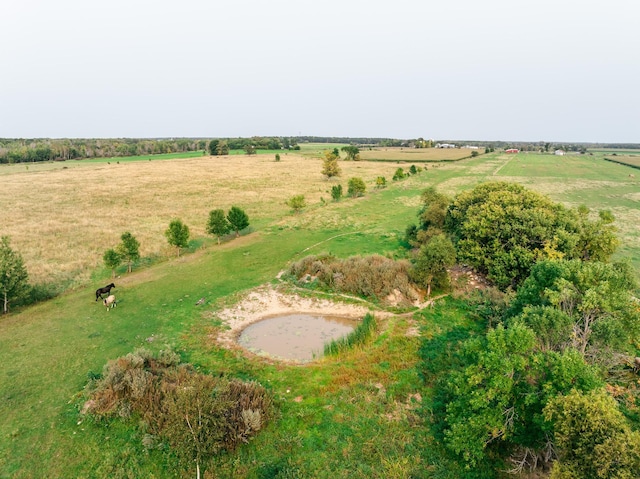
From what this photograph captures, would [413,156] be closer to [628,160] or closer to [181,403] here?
[628,160]

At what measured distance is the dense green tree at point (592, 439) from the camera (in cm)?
798

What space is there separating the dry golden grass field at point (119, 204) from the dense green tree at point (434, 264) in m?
22.5

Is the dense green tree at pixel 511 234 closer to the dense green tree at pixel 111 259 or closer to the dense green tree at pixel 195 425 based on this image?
the dense green tree at pixel 195 425

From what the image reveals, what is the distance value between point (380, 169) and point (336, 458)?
3767 inches

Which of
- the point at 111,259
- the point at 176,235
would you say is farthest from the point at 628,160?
the point at 111,259

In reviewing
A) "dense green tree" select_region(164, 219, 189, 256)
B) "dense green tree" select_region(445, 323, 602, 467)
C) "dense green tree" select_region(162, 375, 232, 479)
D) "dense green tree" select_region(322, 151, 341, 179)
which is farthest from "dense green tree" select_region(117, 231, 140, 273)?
"dense green tree" select_region(322, 151, 341, 179)

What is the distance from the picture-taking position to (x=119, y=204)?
53.6 metres

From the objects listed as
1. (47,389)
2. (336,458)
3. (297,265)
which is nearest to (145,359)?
(47,389)

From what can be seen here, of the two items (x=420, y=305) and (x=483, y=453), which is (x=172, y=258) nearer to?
(x=420, y=305)

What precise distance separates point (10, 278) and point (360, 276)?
70.4 feet

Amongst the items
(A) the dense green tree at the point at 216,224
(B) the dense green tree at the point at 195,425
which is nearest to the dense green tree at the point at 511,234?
(B) the dense green tree at the point at 195,425

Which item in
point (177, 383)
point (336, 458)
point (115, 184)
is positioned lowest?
point (336, 458)

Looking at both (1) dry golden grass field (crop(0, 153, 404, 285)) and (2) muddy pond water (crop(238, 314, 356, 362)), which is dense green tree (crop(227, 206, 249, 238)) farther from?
(2) muddy pond water (crop(238, 314, 356, 362))

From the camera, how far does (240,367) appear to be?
633 inches
